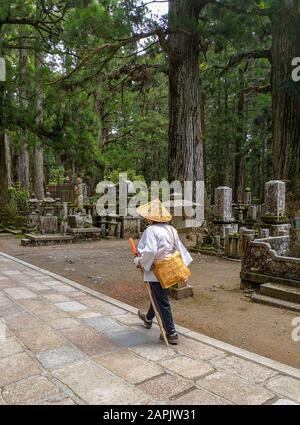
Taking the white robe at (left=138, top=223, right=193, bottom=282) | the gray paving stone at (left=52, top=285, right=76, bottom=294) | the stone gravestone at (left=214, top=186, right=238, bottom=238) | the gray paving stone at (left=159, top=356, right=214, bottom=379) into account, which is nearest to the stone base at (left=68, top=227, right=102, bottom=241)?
the stone gravestone at (left=214, top=186, right=238, bottom=238)

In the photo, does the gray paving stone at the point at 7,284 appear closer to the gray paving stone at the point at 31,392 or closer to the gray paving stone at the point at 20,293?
the gray paving stone at the point at 20,293

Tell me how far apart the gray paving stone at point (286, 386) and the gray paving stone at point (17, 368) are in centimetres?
200

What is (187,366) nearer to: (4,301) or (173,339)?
(173,339)

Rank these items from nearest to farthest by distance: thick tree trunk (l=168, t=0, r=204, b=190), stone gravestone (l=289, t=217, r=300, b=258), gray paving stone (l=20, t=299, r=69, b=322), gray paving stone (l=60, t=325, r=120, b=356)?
1. gray paving stone (l=60, t=325, r=120, b=356)
2. gray paving stone (l=20, t=299, r=69, b=322)
3. stone gravestone (l=289, t=217, r=300, b=258)
4. thick tree trunk (l=168, t=0, r=204, b=190)

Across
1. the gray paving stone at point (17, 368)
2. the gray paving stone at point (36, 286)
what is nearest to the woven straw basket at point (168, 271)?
the gray paving stone at point (17, 368)

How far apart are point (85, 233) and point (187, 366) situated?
36.8ft

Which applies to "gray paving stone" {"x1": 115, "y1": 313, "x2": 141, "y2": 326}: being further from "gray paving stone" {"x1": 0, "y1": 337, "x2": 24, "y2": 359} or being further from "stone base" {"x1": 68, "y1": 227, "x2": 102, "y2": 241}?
"stone base" {"x1": 68, "y1": 227, "x2": 102, "y2": 241}

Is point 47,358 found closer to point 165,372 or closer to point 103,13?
point 165,372

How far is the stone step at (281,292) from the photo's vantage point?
5703 mm

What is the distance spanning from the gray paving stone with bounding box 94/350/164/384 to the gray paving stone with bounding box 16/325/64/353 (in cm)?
62

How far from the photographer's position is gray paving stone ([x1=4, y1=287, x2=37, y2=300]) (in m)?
5.81

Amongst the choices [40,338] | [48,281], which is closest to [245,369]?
[40,338]

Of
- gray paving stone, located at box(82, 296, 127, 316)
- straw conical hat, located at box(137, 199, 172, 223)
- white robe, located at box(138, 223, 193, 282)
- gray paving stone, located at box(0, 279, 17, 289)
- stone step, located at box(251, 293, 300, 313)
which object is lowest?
stone step, located at box(251, 293, 300, 313)

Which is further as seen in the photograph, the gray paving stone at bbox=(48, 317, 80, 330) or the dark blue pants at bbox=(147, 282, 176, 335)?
the gray paving stone at bbox=(48, 317, 80, 330)
